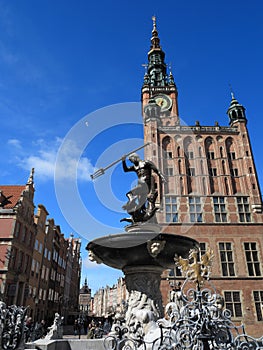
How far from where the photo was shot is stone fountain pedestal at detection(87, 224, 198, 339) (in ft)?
18.0

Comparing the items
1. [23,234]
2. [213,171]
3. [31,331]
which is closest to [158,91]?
[213,171]

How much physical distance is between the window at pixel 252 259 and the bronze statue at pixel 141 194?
1802 centimetres

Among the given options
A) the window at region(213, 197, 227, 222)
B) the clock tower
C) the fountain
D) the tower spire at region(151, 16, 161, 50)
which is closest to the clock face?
the clock tower

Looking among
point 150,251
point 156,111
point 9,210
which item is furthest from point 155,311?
point 156,111

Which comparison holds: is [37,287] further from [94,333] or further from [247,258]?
[247,258]

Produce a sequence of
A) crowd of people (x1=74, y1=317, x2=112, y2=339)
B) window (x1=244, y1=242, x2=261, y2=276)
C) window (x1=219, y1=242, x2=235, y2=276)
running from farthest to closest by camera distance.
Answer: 1. window (x1=244, y1=242, x2=261, y2=276)
2. window (x1=219, y1=242, x2=235, y2=276)
3. crowd of people (x1=74, y1=317, x2=112, y2=339)

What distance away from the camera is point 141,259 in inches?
239

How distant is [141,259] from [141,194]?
5.56 ft

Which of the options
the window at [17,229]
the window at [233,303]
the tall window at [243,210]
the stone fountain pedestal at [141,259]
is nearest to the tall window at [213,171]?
the tall window at [243,210]

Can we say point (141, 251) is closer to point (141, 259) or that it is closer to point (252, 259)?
point (141, 259)

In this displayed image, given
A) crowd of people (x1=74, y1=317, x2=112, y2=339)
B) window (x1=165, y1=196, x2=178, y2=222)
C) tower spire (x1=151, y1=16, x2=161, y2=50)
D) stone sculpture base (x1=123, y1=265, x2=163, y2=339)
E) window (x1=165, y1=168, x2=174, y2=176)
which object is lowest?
crowd of people (x1=74, y1=317, x2=112, y2=339)

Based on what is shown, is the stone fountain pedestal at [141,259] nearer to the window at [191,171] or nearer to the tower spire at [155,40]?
the window at [191,171]

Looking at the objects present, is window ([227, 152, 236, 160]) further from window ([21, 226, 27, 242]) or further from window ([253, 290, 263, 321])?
window ([21, 226, 27, 242])

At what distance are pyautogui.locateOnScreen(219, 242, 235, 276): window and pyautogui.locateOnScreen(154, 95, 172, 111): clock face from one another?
16780mm
